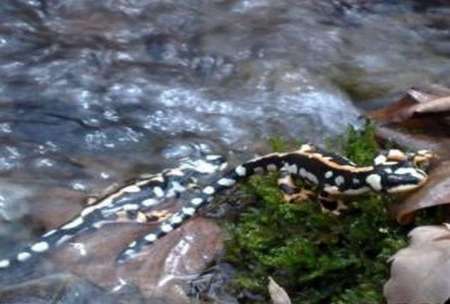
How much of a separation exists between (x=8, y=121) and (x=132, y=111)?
0.77 meters

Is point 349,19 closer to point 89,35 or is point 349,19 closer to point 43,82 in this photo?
point 89,35

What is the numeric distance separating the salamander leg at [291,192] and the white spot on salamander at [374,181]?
0.44m

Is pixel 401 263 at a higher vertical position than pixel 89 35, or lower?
higher

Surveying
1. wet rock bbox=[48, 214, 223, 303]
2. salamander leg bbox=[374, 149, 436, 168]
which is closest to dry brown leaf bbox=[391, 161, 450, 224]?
salamander leg bbox=[374, 149, 436, 168]

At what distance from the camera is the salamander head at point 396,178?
484 centimetres

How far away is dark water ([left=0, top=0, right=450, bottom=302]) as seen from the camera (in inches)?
265

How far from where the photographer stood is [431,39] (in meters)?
8.52

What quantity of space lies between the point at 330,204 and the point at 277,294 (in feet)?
2.27

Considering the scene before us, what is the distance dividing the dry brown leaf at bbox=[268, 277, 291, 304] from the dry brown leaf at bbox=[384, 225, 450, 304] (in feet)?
1.74

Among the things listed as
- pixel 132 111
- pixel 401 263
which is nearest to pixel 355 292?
pixel 401 263

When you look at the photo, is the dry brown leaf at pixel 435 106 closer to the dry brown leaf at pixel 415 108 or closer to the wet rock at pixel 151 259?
the dry brown leaf at pixel 415 108

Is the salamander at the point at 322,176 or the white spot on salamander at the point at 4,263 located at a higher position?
the salamander at the point at 322,176

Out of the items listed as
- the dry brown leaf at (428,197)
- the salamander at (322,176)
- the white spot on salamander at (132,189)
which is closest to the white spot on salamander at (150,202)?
the white spot on salamander at (132,189)

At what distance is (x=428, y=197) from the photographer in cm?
475
